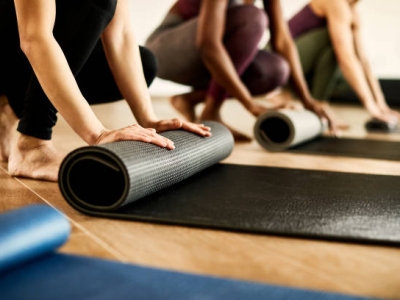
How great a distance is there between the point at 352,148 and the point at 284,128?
0.35 metres

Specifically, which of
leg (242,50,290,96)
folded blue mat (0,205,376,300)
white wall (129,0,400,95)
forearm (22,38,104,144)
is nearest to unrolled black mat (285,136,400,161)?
leg (242,50,290,96)

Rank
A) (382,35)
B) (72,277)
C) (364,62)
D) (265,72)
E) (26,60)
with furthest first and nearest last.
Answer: (382,35), (364,62), (265,72), (26,60), (72,277)

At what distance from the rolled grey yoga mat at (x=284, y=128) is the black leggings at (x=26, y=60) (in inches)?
41.5

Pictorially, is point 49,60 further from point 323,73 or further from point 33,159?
point 323,73

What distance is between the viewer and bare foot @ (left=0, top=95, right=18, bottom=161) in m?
1.91

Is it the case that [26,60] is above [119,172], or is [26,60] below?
above

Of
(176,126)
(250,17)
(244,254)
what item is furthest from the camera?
(250,17)

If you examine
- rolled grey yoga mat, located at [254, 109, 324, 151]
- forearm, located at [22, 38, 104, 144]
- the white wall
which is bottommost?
the white wall

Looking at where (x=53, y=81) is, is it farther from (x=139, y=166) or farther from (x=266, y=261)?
(x=266, y=261)

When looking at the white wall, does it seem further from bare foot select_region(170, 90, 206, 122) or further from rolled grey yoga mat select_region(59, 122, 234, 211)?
rolled grey yoga mat select_region(59, 122, 234, 211)

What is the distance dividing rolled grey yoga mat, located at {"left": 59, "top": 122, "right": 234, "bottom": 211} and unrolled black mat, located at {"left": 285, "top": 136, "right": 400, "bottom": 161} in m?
1.09

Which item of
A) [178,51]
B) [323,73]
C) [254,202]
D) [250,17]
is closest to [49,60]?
[254,202]

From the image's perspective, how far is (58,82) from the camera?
1.32 metres

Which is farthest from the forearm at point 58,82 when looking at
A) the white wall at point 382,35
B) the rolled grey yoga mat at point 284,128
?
the white wall at point 382,35
